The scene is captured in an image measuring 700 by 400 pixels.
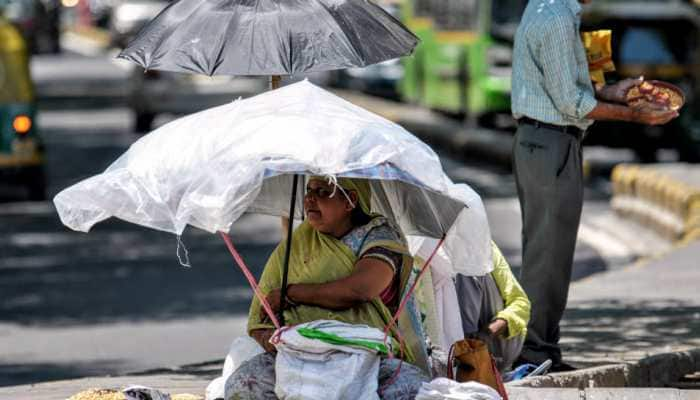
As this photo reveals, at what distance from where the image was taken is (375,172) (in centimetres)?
648

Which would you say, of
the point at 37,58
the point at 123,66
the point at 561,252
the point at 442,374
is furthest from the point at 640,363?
the point at 37,58

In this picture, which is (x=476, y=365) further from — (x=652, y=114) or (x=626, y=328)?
(x=626, y=328)

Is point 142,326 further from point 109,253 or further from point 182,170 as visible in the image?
point 182,170

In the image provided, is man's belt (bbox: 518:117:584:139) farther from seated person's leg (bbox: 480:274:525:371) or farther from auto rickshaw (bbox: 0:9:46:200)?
auto rickshaw (bbox: 0:9:46:200)

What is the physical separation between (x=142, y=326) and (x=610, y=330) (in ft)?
10.8

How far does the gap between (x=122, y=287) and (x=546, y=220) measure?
6078 millimetres

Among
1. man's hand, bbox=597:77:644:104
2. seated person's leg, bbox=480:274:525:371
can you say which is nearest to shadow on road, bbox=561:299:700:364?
seated person's leg, bbox=480:274:525:371

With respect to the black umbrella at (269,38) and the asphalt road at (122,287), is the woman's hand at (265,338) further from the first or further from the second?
the asphalt road at (122,287)

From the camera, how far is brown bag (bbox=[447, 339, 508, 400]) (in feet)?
22.3

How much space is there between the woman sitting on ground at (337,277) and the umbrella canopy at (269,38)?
2.28 ft

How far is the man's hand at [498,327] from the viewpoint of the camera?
24.9 feet

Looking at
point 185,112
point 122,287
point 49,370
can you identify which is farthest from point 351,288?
point 185,112

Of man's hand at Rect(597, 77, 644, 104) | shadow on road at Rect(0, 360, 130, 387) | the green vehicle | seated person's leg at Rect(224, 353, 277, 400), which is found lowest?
the green vehicle

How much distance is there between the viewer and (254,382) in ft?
22.3
